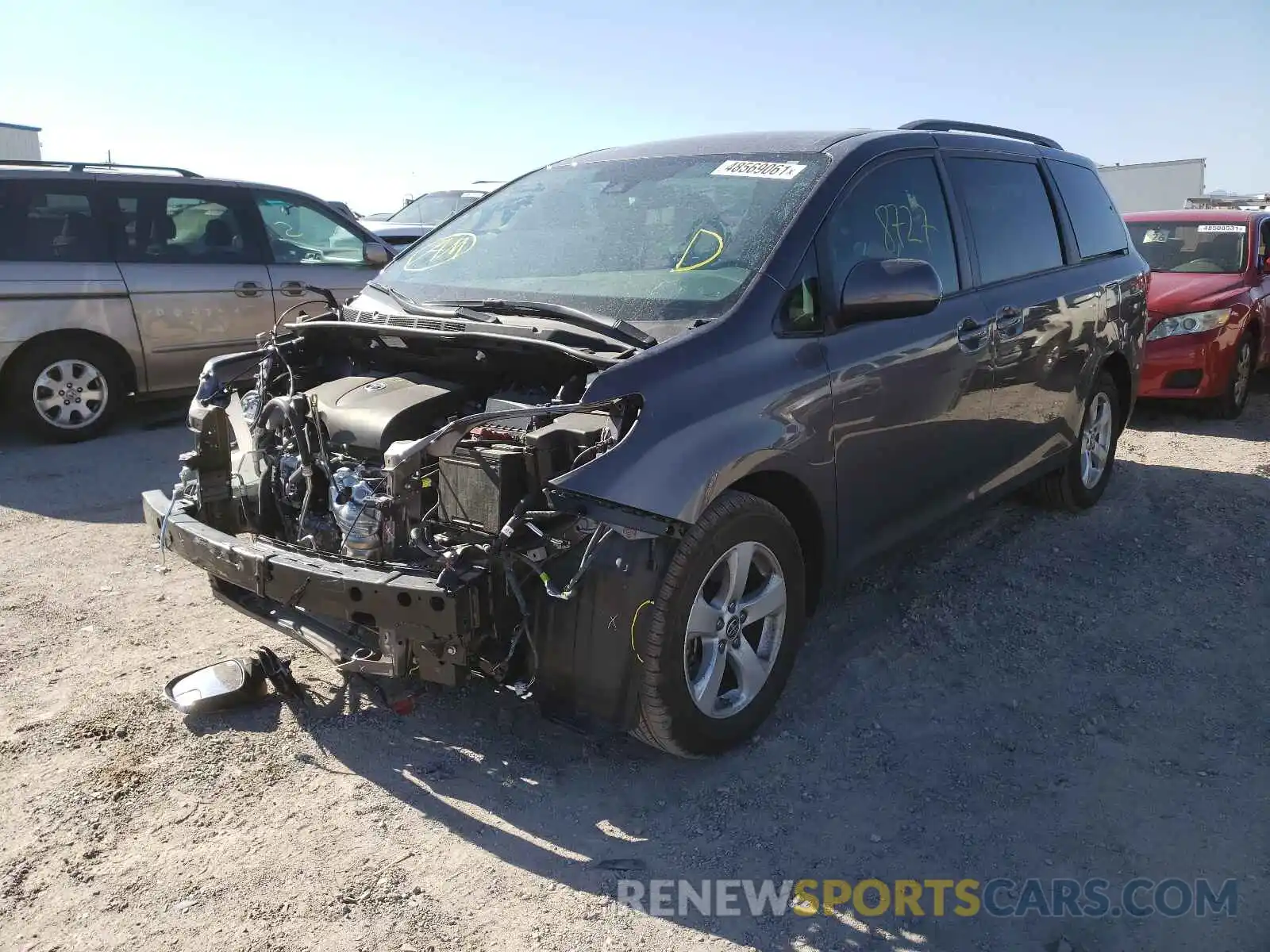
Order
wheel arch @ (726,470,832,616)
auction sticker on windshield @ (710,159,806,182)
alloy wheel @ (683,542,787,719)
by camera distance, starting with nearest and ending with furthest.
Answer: alloy wheel @ (683,542,787,719), wheel arch @ (726,470,832,616), auction sticker on windshield @ (710,159,806,182)

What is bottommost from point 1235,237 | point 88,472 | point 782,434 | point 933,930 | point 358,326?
point 933,930

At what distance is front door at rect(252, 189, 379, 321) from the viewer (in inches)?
320

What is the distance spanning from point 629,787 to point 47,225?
6363 mm

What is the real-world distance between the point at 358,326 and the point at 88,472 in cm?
393

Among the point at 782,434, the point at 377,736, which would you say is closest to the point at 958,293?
the point at 782,434

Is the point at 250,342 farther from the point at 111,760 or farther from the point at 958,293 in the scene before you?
the point at 958,293

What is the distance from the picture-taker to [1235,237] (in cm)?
910

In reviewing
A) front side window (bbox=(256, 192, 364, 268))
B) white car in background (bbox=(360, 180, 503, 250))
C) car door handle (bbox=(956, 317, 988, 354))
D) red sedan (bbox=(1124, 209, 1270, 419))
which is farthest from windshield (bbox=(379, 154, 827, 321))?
white car in background (bbox=(360, 180, 503, 250))

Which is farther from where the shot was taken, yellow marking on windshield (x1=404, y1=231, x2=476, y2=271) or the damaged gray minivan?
yellow marking on windshield (x1=404, y1=231, x2=476, y2=271)

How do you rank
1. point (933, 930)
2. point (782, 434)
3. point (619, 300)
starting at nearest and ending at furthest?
point (933, 930) → point (782, 434) → point (619, 300)

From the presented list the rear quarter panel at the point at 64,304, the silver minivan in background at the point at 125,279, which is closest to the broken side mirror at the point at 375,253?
the silver minivan in background at the point at 125,279

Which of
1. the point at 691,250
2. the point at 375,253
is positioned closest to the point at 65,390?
the point at 375,253

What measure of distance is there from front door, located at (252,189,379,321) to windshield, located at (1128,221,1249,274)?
684cm

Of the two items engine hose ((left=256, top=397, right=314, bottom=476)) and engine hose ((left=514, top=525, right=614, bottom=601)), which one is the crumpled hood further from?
engine hose ((left=256, top=397, right=314, bottom=476))
